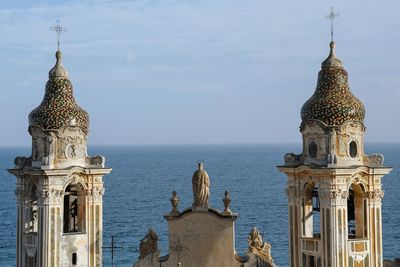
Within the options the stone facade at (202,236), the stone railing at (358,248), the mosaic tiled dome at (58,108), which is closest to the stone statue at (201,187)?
the stone facade at (202,236)

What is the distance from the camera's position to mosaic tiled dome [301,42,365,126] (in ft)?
107

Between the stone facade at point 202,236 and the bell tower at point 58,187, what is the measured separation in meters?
4.64

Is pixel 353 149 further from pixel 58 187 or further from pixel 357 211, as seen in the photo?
pixel 58 187

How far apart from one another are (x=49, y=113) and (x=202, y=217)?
7.85m

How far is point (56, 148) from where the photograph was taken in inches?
1347

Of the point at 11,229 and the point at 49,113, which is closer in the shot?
the point at 49,113

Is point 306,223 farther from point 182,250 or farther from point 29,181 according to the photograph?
point 29,181

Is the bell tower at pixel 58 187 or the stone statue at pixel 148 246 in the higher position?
the bell tower at pixel 58 187

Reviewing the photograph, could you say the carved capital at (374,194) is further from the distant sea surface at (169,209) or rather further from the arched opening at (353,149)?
the distant sea surface at (169,209)

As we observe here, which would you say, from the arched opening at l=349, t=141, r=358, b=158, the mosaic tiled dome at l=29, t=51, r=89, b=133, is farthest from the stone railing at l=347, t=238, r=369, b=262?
the mosaic tiled dome at l=29, t=51, r=89, b=133

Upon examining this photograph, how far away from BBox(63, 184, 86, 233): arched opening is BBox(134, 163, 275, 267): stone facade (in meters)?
5.00

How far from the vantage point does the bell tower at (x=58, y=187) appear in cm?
3372

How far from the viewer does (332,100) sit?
3275 cm

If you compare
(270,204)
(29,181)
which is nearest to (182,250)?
(29,181)
